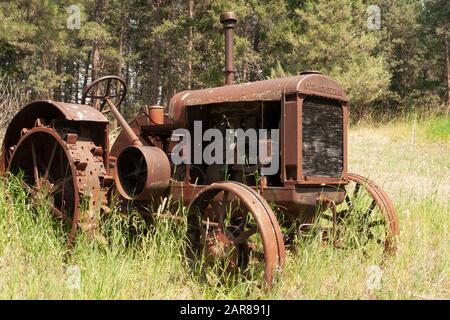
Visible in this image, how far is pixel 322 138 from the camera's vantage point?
338 centimetres

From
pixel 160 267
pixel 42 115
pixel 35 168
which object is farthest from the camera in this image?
pixel 42 115

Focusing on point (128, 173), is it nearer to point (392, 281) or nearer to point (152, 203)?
point (152, 203)

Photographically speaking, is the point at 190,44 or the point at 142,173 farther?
the point at 190,44

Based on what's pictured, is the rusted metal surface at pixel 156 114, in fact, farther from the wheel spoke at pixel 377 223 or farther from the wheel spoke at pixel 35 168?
the wheel spoke at pixel 377 223

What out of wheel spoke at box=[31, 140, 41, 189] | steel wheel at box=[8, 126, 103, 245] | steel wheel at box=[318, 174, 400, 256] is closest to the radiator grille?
steel wheel at box=[318, 174, 400, 256]

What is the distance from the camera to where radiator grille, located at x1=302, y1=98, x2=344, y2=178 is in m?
3.26

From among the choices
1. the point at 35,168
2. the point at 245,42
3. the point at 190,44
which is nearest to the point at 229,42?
the point at 35,168

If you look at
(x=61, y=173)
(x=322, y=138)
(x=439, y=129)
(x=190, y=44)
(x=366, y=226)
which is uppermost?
(x=190, y=44)

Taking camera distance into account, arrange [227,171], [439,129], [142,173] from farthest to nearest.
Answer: [439,129]
[142,173]
[227,171]

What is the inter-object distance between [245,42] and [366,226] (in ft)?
49.6

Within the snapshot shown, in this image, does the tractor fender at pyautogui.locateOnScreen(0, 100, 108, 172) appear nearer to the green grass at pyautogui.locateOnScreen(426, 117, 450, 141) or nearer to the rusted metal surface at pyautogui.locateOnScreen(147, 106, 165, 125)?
the rusted metal surface at pyautogui.locateOnScreen(147, 106, 165, 125)

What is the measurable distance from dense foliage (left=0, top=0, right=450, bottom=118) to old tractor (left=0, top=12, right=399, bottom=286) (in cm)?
1248

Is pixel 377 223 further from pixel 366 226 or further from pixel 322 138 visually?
pixel 322 138

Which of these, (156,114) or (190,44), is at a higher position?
(190,44)
